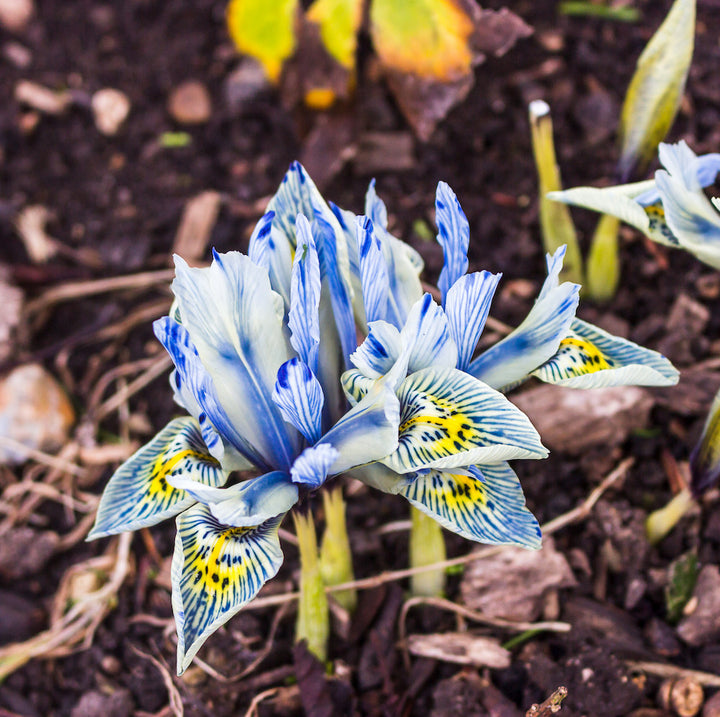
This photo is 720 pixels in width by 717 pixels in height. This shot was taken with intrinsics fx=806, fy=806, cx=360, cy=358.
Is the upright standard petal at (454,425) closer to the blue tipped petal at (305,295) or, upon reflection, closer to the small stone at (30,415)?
the blue tipped petal at (305,295)

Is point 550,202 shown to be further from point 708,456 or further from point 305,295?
point 305,295

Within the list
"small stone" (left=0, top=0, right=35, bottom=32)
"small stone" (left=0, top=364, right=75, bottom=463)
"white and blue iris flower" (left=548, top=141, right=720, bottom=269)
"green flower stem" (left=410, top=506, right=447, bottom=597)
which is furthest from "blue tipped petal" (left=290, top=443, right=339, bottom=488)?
"small stone" (left=0, top=0, right=35, bottom=32)

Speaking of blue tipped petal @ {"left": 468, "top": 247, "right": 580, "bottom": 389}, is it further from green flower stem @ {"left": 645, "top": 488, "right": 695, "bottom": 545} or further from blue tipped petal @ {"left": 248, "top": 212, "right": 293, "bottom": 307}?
green flower stem @ {"left": 645, "top": 488, "right": 695, "bottom": 545}

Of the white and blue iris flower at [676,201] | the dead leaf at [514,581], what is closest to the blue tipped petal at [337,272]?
the white and blue iris flower at [676,201]

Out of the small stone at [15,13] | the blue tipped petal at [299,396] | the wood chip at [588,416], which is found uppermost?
the small stone at [15,13]

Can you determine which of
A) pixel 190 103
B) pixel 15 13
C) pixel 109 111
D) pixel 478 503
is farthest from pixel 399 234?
pixel 15 13

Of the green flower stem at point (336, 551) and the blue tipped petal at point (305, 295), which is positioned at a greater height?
the blue tipped petal at point (305, 295)

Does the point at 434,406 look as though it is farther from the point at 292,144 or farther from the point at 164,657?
the point at 292,144
